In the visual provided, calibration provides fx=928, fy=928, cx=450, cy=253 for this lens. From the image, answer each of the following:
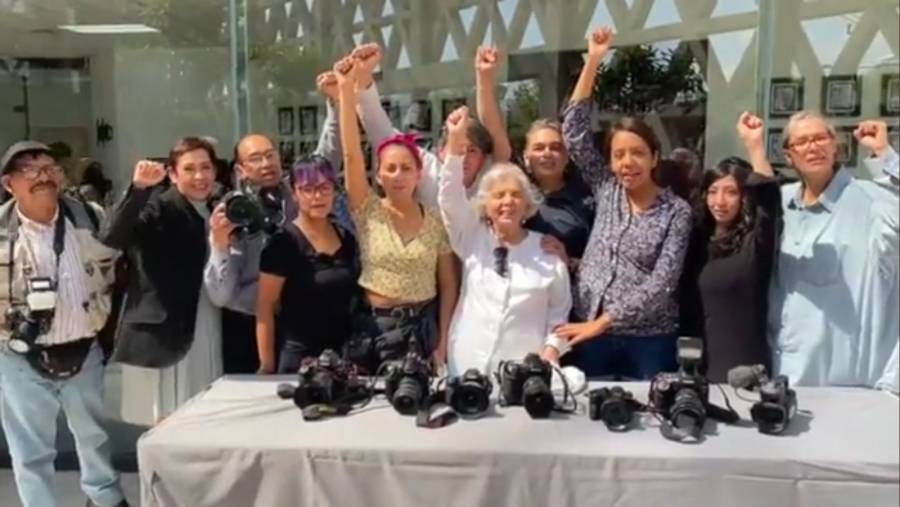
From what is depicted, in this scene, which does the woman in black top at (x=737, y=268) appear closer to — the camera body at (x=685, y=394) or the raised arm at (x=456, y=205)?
the camera body at (x=685, y=394)

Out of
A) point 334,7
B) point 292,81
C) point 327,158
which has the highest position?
point 334,7

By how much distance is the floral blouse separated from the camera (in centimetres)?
247

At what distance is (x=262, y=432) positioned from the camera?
6.75 ft

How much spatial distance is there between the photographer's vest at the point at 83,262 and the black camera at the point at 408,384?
40.4 inches

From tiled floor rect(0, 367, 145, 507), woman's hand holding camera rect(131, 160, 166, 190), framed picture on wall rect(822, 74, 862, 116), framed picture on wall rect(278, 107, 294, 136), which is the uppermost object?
framed picture on wall rect(822, 74, 862, 116)

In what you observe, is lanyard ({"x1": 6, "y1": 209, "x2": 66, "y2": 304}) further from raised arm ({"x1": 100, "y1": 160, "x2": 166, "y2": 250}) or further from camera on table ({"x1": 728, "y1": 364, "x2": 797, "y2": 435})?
camera on table ({"x1": 728, "y1": 364, "x2": 797, "y2": 435})

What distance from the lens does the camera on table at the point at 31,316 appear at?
2.65m

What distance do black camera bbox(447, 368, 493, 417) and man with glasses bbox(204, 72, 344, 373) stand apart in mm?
693

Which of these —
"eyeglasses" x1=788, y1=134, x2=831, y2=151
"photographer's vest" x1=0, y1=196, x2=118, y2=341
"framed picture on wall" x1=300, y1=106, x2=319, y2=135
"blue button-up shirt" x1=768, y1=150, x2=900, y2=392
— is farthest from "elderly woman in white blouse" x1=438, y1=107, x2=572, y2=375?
"framed picture on wall" x1=300, y1=106, x2=319, y2=135

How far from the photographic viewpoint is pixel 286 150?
3.76 m

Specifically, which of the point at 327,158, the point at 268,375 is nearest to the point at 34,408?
the point at 268,375

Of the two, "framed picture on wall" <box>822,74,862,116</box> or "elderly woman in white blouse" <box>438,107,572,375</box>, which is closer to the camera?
"elderly woman in white blouse" <box>438,107,572,375</box>

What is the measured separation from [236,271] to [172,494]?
758mm

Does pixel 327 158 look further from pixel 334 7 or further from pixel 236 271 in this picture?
pixel 334 7
